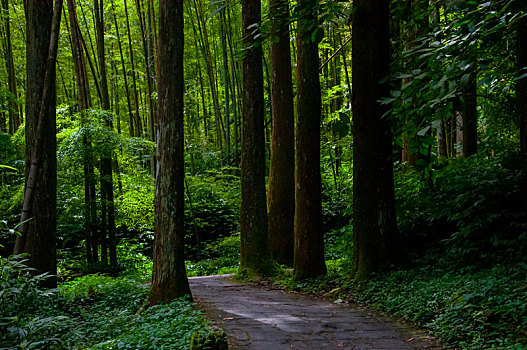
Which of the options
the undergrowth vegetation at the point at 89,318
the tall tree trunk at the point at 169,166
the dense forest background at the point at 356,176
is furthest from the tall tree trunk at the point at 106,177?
the tall tree trunk at the point at 169,166

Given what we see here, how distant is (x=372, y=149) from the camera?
631 cm

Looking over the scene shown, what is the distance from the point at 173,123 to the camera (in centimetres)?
574

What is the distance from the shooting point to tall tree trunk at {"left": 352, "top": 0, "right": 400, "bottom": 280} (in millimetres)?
6266

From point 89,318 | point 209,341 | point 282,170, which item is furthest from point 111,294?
point 209,341

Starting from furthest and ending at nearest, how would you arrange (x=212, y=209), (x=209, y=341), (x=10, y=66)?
1. (x=212, y=209)
2. (x=10, y=66)
3. (x=209, y=341)

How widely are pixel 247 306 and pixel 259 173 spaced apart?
3.65 metres

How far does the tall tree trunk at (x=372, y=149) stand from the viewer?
6.27m

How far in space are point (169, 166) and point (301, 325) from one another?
268 centimetres

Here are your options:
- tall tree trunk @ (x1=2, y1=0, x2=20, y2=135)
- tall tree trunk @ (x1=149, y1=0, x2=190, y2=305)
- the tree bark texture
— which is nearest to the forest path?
tall tree trunk @ (x1=149, y1=0, x2=190, y2=305)

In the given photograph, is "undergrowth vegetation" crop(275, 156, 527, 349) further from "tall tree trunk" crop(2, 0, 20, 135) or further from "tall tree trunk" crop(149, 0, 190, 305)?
"tall tree trunk" crop(2, 0, 20, 135)

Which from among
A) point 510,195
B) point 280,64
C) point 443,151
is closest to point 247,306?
point 510,195

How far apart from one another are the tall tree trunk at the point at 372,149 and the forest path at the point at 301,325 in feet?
3.30

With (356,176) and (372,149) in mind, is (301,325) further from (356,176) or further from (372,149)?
(372,149)

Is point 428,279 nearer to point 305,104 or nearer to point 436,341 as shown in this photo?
point 436,341
